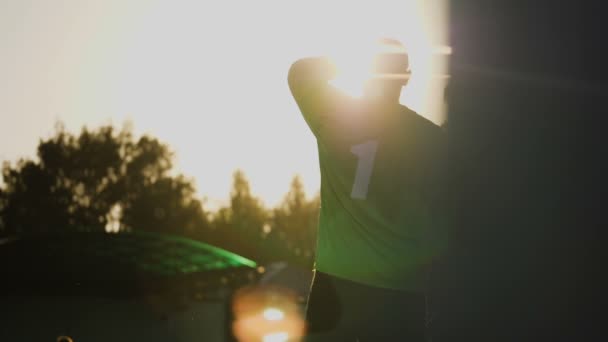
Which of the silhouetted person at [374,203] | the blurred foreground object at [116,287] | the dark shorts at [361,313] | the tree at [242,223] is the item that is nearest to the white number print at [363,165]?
the silhouetted person at [374,203]

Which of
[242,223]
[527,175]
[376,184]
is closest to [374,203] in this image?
[376,184]

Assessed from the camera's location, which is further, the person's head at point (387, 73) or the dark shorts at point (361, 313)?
the person's head at point (387, 73)

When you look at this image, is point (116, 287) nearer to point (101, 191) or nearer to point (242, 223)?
point (101, 191)

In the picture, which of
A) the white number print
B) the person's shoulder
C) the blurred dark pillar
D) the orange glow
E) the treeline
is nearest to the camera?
the blurred dark pillar

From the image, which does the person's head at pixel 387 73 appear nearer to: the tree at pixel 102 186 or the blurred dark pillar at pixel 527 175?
the blurred dark pillar at pixel 527 175

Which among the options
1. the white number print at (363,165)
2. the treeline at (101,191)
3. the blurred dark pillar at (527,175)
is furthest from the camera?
the treeline at (101,191)

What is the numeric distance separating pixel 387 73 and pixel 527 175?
0.68 m

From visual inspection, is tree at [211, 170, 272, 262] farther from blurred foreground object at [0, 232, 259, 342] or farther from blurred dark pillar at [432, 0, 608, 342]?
blurred dark pillar at [432, 0, 608, 342]

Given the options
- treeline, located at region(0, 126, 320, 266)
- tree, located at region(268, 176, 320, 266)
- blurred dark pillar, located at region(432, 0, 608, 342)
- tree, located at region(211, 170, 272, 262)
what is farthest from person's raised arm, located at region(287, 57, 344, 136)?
tree, located at region(268, 176, 320, 266)

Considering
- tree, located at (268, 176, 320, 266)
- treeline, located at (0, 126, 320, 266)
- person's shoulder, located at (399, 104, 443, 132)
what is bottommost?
tree, located at (268, 176, 320, 266)

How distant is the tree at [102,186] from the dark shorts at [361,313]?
183ft

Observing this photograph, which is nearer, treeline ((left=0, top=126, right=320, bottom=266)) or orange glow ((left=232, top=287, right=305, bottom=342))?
orange glow ((left=232, top=287, right=305, bottom=342))

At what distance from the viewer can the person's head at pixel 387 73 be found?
2.11 metres

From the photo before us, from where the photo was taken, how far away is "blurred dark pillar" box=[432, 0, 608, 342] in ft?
5.20
